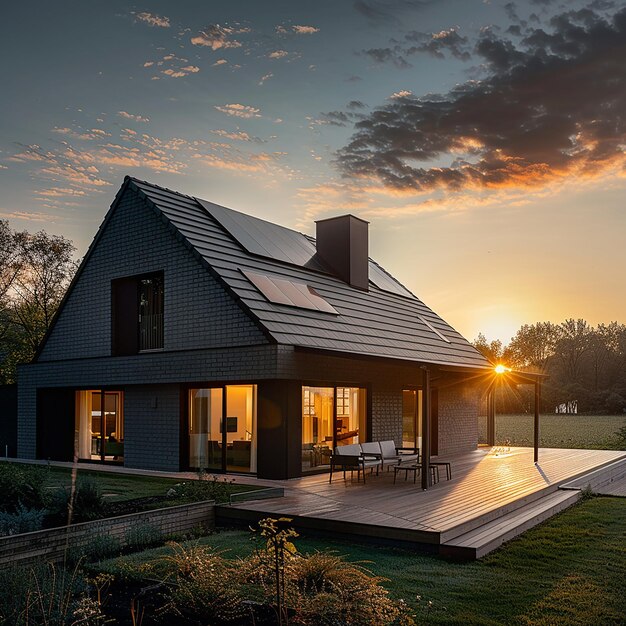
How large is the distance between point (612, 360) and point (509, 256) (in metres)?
48.4

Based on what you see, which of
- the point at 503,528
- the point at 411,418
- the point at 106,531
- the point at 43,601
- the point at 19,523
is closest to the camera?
the point at 43,601

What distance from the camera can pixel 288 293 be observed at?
13.5m

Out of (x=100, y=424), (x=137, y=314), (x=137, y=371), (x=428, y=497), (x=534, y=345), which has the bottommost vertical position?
(x=428, y=497)

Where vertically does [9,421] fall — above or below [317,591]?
below

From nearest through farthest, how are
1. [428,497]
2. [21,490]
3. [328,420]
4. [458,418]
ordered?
[21,490], [428,497], [328,420], [458,418]

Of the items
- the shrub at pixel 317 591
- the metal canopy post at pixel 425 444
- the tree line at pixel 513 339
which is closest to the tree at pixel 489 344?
the tree line at pixel 513 339

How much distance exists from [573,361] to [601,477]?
188 feet

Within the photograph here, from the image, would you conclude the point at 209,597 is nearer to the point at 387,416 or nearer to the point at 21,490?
the point at 21,490

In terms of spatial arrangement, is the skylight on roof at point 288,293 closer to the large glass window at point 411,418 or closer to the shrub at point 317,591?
the large glass window at point 411,418

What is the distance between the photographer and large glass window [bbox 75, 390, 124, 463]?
14.8 metres

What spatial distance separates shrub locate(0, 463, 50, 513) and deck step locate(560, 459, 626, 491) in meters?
8.79

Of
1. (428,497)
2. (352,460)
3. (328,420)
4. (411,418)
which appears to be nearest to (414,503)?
(428,497)

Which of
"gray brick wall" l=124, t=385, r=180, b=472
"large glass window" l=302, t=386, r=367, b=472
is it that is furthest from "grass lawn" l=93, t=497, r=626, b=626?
"gray brick wall" l=124, t=385, r=180, b=472

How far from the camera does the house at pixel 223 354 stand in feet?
39.5
